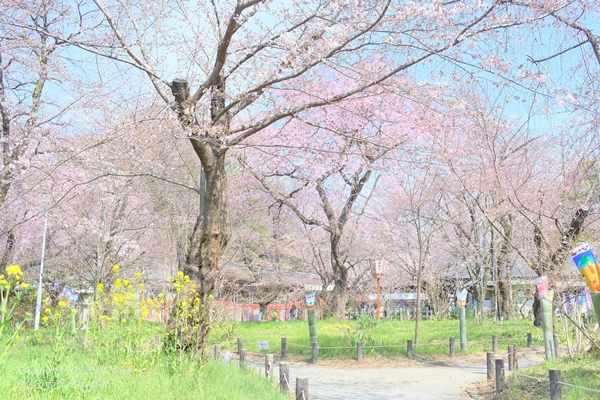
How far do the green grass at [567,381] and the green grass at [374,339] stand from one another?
3786 mm

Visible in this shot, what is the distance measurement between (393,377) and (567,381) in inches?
125

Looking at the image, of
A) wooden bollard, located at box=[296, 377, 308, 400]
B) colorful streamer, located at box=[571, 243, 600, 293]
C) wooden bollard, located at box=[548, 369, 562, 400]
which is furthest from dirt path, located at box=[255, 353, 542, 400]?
colorful streamer, located at box=[571, 243, 600, 293]

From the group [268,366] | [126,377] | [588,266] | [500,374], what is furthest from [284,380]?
[588,266]

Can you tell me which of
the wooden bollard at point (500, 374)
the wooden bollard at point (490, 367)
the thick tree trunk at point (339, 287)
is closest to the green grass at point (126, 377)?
the wooden bollard at point (500, 374)

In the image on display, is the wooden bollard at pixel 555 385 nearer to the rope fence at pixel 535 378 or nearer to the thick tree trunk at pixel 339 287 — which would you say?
the rope fence at pixel 535 378

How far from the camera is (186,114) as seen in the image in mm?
6578

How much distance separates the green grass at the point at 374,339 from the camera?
38.1 feet

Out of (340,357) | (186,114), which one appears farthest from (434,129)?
(340,357)

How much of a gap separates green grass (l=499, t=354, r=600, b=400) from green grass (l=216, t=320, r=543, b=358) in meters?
3.79

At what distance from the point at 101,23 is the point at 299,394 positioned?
19.9ft

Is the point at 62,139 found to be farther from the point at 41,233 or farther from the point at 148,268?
the point at 148,268

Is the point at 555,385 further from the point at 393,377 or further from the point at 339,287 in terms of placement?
the point at 339,287

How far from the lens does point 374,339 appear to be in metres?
12.4

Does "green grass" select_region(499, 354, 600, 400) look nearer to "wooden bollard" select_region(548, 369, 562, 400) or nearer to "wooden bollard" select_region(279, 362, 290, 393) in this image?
"wooden bollard" select_region(548, 369, 562, 400)
